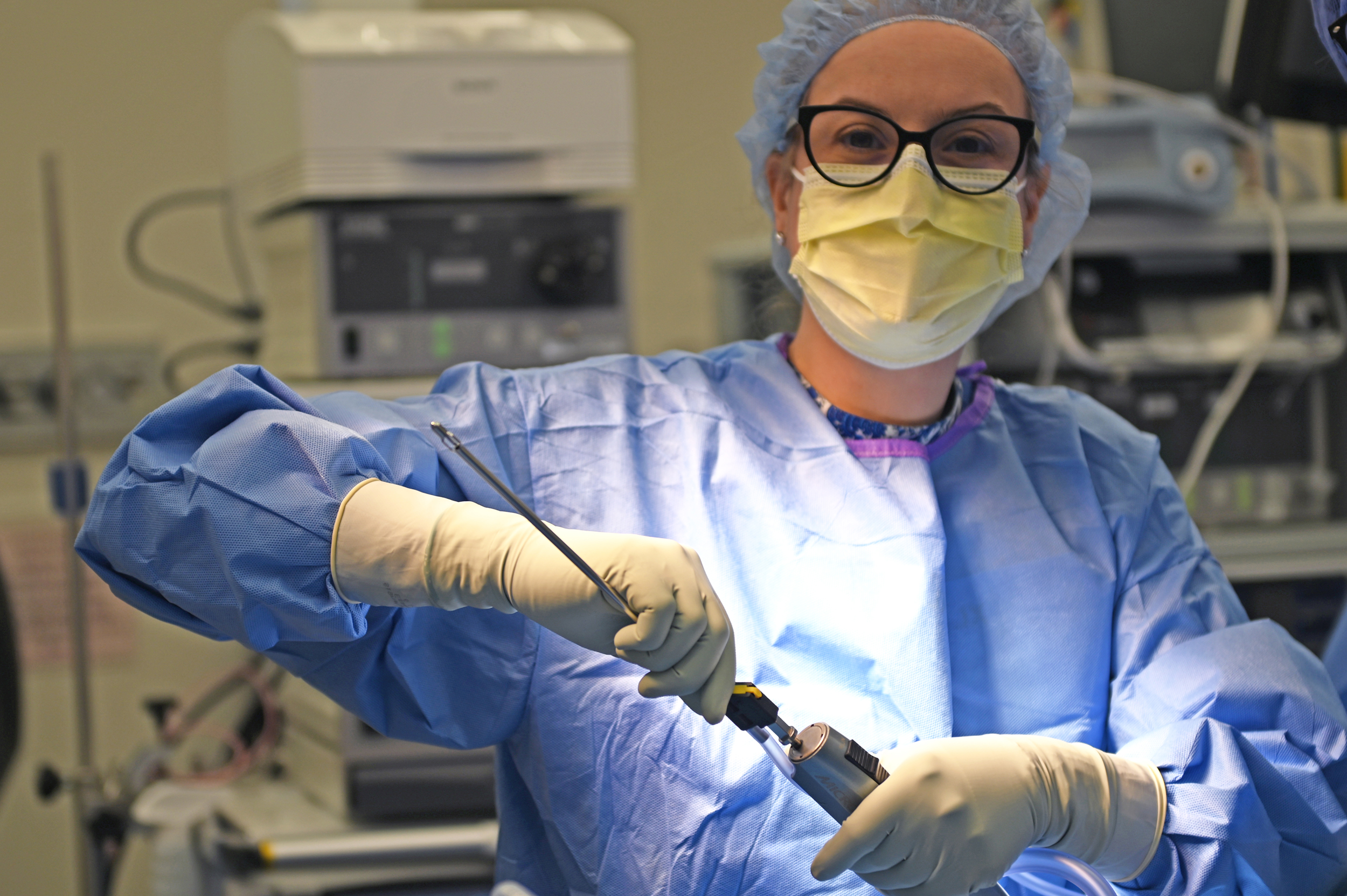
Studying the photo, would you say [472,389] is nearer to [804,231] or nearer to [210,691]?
[804,231]

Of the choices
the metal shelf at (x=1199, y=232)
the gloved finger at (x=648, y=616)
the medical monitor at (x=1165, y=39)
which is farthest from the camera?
the medical monitor at (x=1165, y=39)

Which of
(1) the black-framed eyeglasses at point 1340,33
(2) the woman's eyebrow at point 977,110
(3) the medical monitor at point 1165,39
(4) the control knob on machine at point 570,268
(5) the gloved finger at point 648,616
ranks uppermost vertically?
(3) the medical monitor at point 1165,39

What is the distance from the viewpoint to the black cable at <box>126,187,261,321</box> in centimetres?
207

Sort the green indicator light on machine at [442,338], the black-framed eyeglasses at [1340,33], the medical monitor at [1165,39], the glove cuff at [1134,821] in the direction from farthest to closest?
1. the medical monitor at [1165,39]
2. the green indicator light on machine at [442,338]
3. the black-framed eyeglasses at [1340,33]
4. the glove cuff at [1134,821]

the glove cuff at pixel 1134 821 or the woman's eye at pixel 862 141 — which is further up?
the woman's eye at pixel 862 141

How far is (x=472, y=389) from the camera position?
1023 millimetres

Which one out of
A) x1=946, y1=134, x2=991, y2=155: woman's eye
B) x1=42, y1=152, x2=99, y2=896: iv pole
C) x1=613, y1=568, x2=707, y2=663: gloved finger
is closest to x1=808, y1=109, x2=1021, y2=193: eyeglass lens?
x1=946, y1=134, x2=991, y2=155: woman's eye

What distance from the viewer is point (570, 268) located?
161 cm

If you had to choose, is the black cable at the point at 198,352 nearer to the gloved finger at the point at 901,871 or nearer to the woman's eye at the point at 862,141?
the woman's eye at the point at 862,141

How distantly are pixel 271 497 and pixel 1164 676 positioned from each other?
730 millimetres

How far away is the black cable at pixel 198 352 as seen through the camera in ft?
6.74

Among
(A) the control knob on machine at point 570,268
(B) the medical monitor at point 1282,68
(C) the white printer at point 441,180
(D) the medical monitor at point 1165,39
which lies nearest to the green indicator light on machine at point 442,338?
(C) the white printer at point 441,180

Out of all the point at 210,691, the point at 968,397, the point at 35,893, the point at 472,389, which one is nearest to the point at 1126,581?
the point at 968,397

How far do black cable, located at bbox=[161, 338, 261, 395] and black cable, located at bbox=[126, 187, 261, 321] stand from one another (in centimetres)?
5
